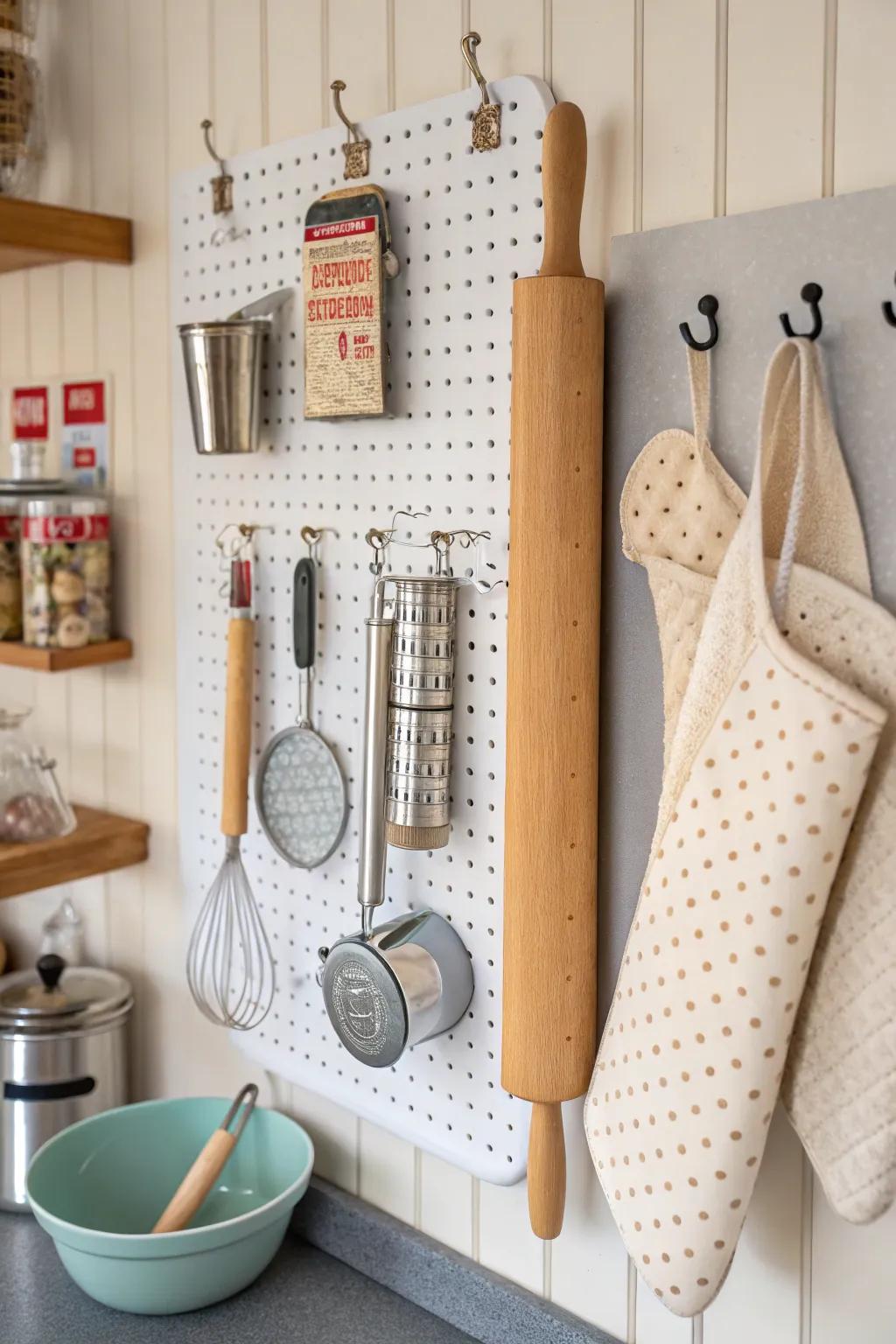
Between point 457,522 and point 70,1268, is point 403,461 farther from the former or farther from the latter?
point 70,1268

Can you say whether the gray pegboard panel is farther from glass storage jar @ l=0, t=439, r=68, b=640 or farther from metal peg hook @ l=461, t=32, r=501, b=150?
glass storage jar @ l=0, t=439, r=68, b=640

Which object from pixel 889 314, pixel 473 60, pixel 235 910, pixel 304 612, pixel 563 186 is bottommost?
pixel 235 910

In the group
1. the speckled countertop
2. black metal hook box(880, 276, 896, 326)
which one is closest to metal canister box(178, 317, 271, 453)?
black metal hook box(880, 276, 896, 326)

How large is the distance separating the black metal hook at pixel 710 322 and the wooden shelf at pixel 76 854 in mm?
882

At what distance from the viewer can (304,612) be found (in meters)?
1.20

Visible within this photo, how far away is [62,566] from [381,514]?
1.50 ft

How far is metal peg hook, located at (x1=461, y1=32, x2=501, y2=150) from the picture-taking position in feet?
3.27

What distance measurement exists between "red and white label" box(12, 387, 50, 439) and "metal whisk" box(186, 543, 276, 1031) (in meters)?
0.44

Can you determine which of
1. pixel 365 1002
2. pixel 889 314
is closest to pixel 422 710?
pixel 365 1002

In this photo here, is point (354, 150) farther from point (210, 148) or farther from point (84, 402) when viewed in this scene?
point (84, 402)

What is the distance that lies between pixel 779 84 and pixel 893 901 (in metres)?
0.55

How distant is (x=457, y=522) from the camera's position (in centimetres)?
107

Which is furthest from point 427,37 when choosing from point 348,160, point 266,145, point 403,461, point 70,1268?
point 70,1268

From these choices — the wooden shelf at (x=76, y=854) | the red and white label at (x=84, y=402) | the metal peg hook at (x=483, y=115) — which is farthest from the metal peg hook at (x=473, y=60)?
the wooden shelf at (x=76, y=854)
